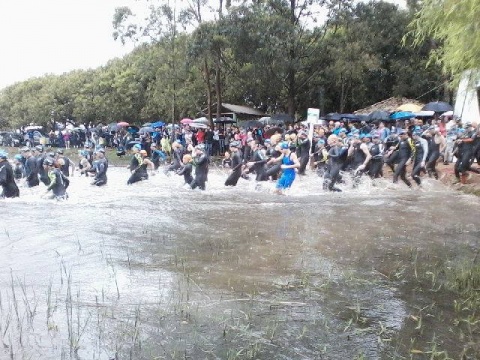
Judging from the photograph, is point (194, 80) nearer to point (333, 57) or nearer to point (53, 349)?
point (333, 57)

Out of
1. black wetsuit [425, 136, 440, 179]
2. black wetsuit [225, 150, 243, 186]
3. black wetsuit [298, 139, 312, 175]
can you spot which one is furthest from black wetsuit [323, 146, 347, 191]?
black wetsuit [425, 136, 440, 179]

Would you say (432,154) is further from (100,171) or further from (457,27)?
(457,27)

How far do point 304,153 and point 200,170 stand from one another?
4.28 metres

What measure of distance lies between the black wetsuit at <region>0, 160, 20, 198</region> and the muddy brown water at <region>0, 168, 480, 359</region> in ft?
4.39

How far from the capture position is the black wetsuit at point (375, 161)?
14.9 m

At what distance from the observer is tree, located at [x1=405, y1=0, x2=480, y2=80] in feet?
15.5

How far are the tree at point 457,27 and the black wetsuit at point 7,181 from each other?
984cm

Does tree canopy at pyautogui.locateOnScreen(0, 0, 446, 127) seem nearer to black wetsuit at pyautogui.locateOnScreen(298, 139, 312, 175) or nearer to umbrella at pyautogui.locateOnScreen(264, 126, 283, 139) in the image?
umbrella at pyautogui.locateOnScreen(264, 126, 283, 139)

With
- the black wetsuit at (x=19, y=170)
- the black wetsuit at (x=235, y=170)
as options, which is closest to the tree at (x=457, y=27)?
the black wetsuit at (x=235, y=170)

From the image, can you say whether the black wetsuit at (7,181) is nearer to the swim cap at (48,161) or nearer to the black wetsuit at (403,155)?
the swim cap at (48,161)

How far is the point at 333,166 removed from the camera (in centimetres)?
1365

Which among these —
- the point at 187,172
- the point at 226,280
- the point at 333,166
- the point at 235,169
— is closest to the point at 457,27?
the point at 226,280

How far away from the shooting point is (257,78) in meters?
26.4

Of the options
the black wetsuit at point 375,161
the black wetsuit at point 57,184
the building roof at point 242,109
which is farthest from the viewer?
the building roof at point 242,109
